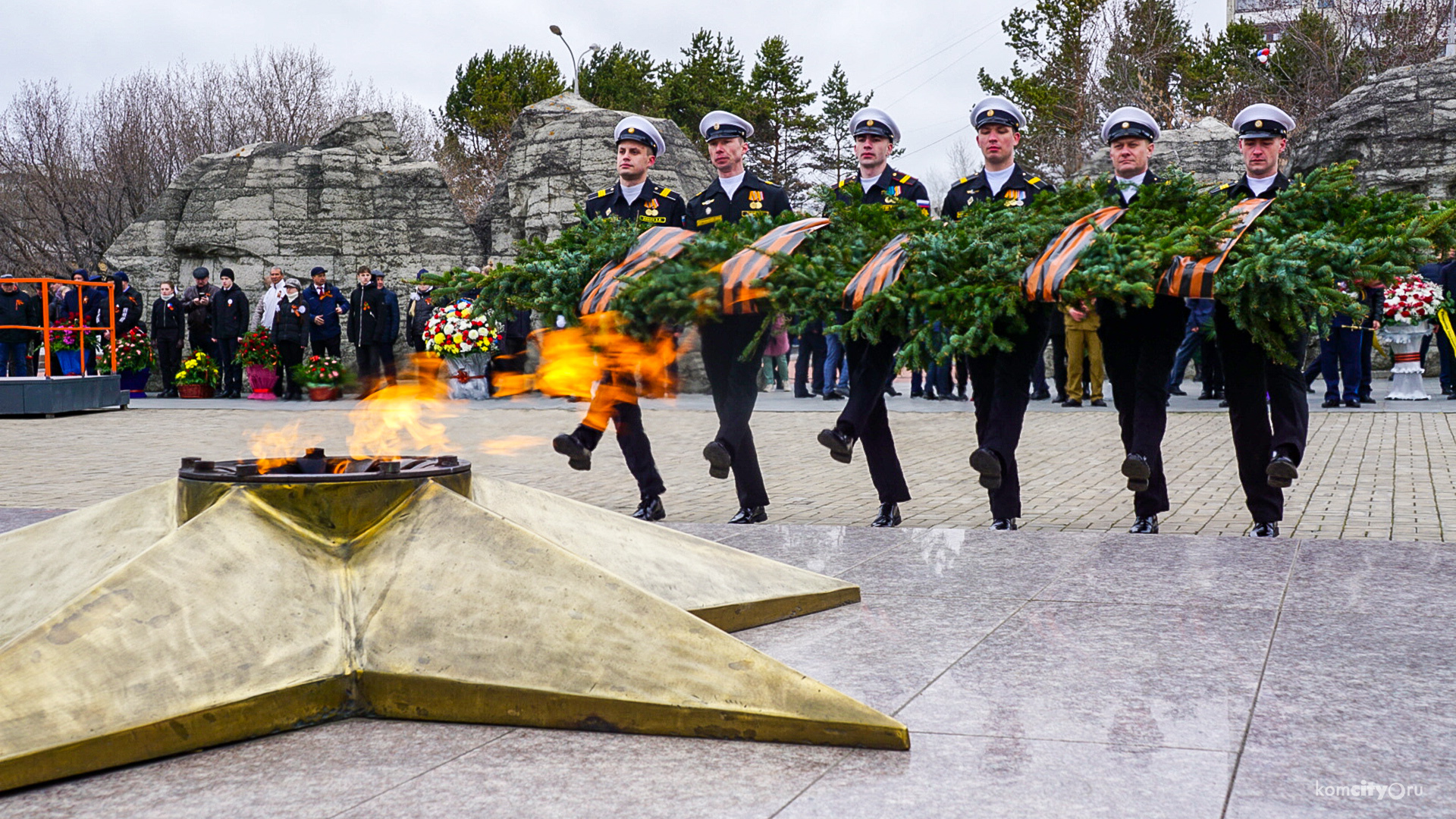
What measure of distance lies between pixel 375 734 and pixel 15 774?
702mm

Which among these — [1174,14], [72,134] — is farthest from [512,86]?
[1174,14]

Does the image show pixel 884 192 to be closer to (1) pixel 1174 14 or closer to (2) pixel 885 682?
(2) pixel 885 682

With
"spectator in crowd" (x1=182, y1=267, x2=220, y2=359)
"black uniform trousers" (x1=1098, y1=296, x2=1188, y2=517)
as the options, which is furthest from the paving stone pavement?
"spectator in crowd" (x1=182, y1=267, x2=220, y2=359)

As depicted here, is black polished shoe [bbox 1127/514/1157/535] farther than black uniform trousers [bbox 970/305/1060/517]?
Yes

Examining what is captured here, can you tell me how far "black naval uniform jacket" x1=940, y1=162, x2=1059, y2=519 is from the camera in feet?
18.2

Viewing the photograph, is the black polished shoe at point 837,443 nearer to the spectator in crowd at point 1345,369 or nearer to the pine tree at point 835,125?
the spectator in crowd at point 1345,369

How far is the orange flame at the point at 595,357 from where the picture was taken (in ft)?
17.6

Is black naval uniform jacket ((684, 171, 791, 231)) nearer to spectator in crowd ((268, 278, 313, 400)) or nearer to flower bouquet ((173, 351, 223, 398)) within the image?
spectator in crowd ((268, 278, 313, 400))

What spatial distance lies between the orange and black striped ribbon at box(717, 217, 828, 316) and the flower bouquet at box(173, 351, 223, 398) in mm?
16582

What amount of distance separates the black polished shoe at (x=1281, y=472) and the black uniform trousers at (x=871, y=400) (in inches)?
66.0

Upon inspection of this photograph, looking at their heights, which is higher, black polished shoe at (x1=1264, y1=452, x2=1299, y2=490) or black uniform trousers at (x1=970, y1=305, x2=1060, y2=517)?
black uniform trousers at (x1=970, y1=305, x2=1060, y2=517)

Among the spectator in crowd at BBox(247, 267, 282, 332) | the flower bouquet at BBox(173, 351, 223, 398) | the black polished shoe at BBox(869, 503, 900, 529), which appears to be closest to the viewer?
the black polished shoe at BBox(869, 503, 900, 529)

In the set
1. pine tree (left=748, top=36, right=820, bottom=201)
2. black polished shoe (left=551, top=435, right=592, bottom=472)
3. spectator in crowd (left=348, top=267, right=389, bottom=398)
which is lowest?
black polished shoe (left=551, top=435, right=592, bottom=472)

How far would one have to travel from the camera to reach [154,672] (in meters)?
2.64
